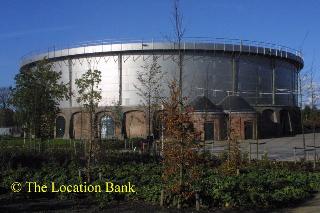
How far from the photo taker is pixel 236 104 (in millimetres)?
50688

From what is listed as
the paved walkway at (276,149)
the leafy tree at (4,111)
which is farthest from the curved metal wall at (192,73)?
the leafy tree at (4,111)

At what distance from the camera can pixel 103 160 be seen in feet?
59.8

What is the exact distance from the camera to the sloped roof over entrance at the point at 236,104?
50272mm

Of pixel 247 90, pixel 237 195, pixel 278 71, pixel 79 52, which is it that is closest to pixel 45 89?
pixel 237 195

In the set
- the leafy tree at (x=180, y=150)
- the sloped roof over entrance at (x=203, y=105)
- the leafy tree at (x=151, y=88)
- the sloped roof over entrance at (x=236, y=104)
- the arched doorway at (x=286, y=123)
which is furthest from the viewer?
the arched doorway at (x=286, y=123)

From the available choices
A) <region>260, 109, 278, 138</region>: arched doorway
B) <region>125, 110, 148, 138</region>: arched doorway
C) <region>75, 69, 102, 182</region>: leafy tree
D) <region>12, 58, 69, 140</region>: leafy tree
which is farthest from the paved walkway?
<region>260, 109, 278, 138</region>: arched doorway

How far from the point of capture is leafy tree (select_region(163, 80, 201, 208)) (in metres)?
10.5

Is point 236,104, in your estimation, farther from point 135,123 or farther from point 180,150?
point 180,150

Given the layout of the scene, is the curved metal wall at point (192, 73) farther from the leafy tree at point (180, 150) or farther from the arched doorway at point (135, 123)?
the leafy tree at point (180, 150)

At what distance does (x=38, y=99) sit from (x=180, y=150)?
45.5 feet

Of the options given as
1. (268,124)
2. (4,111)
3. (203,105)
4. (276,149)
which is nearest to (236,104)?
(203,105)

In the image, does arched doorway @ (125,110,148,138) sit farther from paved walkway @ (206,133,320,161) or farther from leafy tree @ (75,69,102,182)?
leafy tree @ (75,69,102,182)

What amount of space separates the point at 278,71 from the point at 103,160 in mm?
45388

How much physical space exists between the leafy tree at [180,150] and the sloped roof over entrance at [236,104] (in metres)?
39.4
